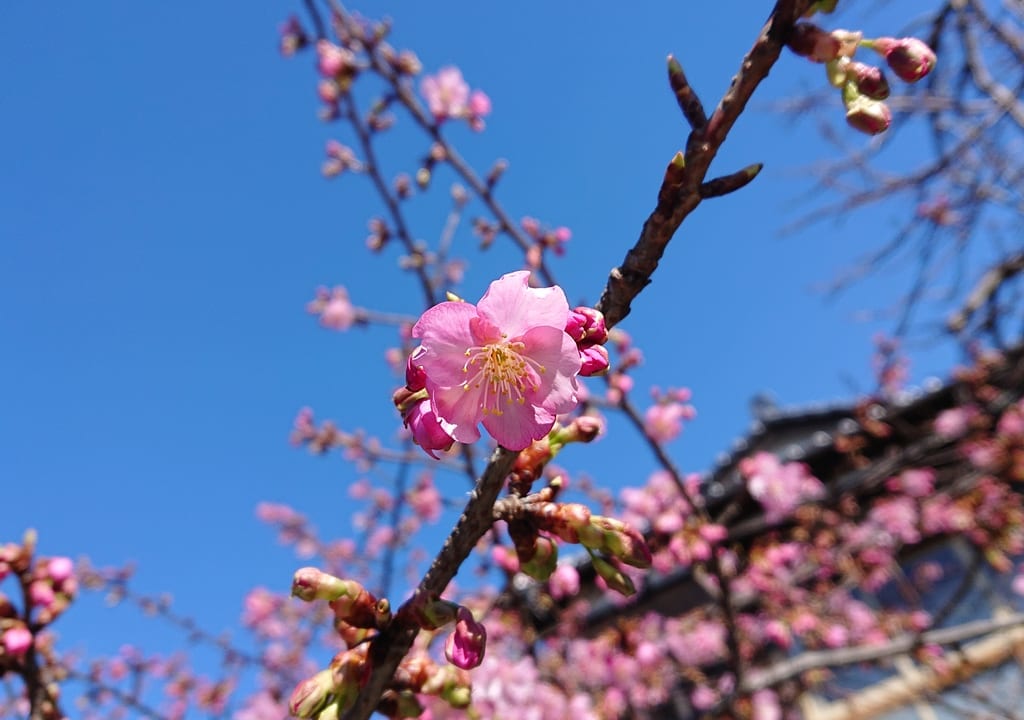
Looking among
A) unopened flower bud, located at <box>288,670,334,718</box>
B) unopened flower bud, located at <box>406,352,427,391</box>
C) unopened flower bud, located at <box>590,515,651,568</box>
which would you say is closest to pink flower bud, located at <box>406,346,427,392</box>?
unopened flower bud, located at <box>406,352,427,391</box>

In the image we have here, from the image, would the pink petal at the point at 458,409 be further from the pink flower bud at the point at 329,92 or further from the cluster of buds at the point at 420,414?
the pink flower bud at the point at 329,92

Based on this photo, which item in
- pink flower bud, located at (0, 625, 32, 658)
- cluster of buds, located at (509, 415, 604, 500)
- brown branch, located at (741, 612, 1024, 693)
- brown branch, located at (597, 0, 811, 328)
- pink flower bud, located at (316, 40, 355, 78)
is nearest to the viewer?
brown branch, located at (597, 0, 811, 328)

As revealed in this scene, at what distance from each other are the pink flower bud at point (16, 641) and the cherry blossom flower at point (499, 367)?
1236 mm

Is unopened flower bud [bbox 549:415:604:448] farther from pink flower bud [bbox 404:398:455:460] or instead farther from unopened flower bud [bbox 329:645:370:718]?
unopened flower bud [bbox 329:645:370:718]

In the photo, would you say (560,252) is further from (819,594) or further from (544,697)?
(819,594)

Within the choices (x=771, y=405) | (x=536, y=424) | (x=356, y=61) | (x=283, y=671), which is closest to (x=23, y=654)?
(x=536, y=424)

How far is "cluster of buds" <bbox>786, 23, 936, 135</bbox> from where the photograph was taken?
0.98m

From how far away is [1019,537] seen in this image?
20.2 ft

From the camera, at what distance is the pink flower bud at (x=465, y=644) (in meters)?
1.05

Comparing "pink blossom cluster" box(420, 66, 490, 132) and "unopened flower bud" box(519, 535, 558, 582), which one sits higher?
"pink blossom cluster" box(420, 66, 490, 132)

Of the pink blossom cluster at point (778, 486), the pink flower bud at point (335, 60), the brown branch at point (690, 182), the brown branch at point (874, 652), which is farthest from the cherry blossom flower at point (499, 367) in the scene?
the pink blossom cluster at point (778, 486)

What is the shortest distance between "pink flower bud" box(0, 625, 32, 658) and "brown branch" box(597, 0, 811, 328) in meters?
1.53

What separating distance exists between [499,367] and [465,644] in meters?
0.47

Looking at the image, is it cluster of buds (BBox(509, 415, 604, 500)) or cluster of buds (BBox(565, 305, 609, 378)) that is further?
cluster of buds (BBox(509, 415, 604, 500))
